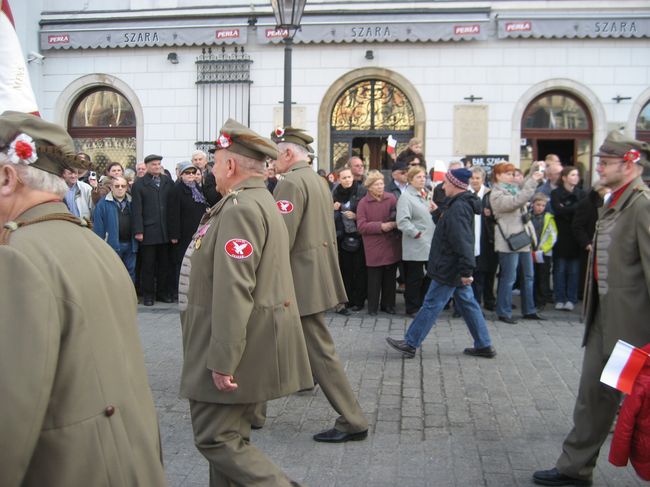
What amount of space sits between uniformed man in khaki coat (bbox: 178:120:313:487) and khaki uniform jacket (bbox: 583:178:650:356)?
5.72 feet

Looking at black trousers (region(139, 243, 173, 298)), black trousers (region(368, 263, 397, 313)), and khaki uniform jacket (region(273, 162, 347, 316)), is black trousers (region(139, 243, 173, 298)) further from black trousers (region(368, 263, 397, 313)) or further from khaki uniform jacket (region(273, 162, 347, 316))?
khaki uniform jacket (region(273, 162, 347, 316))

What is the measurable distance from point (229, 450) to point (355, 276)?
6.53 meters

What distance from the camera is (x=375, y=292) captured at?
30.6 feet

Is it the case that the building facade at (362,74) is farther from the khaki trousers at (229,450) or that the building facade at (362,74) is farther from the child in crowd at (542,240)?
the khaki trousers at (229,450)

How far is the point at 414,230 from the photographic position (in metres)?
9.02

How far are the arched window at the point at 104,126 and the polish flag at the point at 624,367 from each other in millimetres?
15059

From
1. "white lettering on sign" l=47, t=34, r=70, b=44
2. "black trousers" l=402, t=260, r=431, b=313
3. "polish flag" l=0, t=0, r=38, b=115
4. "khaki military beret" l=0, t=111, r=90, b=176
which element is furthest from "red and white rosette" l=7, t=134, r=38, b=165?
"white lettering on sign" l=47, t=34, r=70, b=44

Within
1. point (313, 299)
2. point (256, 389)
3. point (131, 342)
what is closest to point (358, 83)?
point (313, 299)

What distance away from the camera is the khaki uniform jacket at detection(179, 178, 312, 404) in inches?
127

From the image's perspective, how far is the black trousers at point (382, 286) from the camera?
9.33m

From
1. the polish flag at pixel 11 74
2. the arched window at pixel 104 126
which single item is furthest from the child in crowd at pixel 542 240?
the arched window at pixel 104 126

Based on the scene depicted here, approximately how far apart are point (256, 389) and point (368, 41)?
13.2m

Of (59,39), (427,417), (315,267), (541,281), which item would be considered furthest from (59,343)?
(59,39)

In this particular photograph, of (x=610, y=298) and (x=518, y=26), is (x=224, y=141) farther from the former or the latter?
(x=518, y=26)
